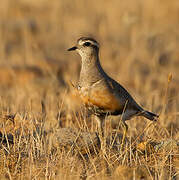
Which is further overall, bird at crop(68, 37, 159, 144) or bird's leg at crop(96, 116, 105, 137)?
bird's leg at crop(96, 116, 105, 137)

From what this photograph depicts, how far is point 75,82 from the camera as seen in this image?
1167 centimetres

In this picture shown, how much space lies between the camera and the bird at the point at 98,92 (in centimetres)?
648

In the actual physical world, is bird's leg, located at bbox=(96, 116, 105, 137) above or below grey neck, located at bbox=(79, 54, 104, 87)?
below

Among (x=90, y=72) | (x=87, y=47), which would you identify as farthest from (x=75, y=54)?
(x=90, y=72)

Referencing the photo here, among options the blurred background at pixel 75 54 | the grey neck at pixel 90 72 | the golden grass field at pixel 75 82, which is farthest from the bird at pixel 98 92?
the blurred background at pixel 75 54

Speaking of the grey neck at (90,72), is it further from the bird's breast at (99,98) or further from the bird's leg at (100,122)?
the bird's leg at (100,122)

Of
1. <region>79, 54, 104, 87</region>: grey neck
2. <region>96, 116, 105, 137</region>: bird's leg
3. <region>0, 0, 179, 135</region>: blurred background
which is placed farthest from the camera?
<region>0, 0, 179, 135</region>: blurred background

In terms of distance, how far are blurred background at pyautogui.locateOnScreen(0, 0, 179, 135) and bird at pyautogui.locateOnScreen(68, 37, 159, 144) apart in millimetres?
1071

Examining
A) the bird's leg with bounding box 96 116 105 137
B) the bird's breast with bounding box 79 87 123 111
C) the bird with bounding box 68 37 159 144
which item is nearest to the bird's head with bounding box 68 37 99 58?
the bird with bounding box 68 37 159 144

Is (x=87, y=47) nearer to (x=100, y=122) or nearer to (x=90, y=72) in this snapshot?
(x=90, y=72)

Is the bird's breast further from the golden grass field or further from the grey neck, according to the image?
the golden grass field

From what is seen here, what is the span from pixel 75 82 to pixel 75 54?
5.00m

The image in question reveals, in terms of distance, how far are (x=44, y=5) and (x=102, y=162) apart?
16.1 meters

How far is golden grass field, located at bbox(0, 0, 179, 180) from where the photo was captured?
5.74 meters
